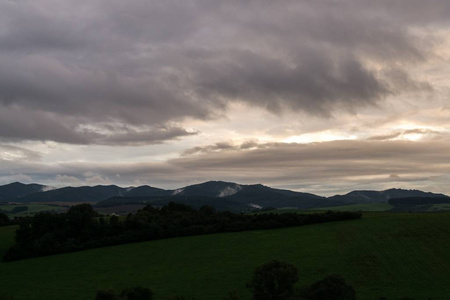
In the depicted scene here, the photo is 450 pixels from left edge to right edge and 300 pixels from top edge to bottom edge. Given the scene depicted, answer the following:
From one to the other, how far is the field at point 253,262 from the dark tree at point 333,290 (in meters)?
11.6

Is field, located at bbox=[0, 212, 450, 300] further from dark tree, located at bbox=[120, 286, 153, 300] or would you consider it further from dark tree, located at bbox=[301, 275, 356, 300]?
dark tree, located at bbox=[120, 286, 153, 300]

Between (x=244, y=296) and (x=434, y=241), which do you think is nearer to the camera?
(x=244, y=296)

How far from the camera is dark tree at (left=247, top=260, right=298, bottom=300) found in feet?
207

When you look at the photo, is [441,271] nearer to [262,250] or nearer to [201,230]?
[262,250]

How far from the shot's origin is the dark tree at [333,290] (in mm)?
59875

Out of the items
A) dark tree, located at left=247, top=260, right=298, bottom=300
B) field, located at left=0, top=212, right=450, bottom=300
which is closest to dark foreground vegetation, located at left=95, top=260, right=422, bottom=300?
dark tree, located at left=247, top=260, right=298, bottom=300

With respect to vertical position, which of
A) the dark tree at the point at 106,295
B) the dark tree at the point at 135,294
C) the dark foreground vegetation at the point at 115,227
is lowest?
the dark tree at the point at 135,294

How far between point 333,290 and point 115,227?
101m

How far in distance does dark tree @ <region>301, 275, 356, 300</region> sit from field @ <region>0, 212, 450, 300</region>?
37.9 feet

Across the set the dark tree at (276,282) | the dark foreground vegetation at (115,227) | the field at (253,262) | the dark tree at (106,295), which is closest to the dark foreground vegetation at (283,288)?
the dark tree at (276,282)

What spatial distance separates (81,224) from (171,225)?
32.1m

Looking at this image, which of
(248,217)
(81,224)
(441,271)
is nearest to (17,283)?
(81,224)

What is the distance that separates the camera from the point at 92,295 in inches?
3231

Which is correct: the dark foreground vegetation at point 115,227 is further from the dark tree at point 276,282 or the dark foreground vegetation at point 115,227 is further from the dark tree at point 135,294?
the dark tree at point 276,282
